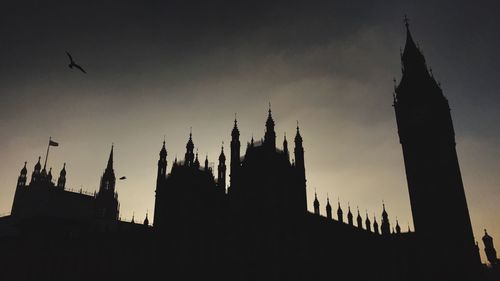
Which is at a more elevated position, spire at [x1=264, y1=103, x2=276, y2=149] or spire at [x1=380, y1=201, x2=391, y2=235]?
spire at [x1=264, y1=103, x2=276, y2=149]

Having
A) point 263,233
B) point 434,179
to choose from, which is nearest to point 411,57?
point 434,179

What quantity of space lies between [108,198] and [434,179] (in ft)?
226

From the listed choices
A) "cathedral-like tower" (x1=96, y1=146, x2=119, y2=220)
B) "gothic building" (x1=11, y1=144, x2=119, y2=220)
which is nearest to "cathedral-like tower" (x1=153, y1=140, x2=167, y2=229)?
"gothic building" (x1=11, y1=144, x2=119, y2=220)

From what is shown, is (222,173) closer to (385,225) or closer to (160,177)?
(160,177)

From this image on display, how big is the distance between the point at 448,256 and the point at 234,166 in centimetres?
4077

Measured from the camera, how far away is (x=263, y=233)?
4072 cm

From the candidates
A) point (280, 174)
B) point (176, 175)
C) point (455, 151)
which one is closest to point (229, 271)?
point (280, 174)

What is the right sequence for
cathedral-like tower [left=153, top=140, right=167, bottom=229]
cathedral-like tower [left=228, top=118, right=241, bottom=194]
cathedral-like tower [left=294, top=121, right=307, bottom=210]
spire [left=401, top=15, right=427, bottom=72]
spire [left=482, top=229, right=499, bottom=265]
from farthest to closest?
spire [left=401, top=15, right=427, bottom=72] < spire [left=482, top=229, right=499, bottom=265] < cathedral-like tower [left=153, top=140, right=167, bottom=229] < cathedral-like tower [left=294, top=121, right=307, bottom=210] < cathedral-like tower [left=228, top=118, right=241, bottom=194]

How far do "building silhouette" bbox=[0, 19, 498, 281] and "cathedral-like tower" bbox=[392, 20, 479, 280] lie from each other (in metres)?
0.18

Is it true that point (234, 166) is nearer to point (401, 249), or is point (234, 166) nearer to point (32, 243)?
point (32, 243)

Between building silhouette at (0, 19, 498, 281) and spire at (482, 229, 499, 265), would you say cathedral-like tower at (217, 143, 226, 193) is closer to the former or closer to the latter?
building silhouette at (0, 19, 498, 281)

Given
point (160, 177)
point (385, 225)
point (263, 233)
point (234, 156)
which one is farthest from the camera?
point (385, 225)

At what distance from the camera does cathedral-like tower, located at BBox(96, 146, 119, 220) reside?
91.3m

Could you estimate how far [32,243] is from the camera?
49.4 meters
